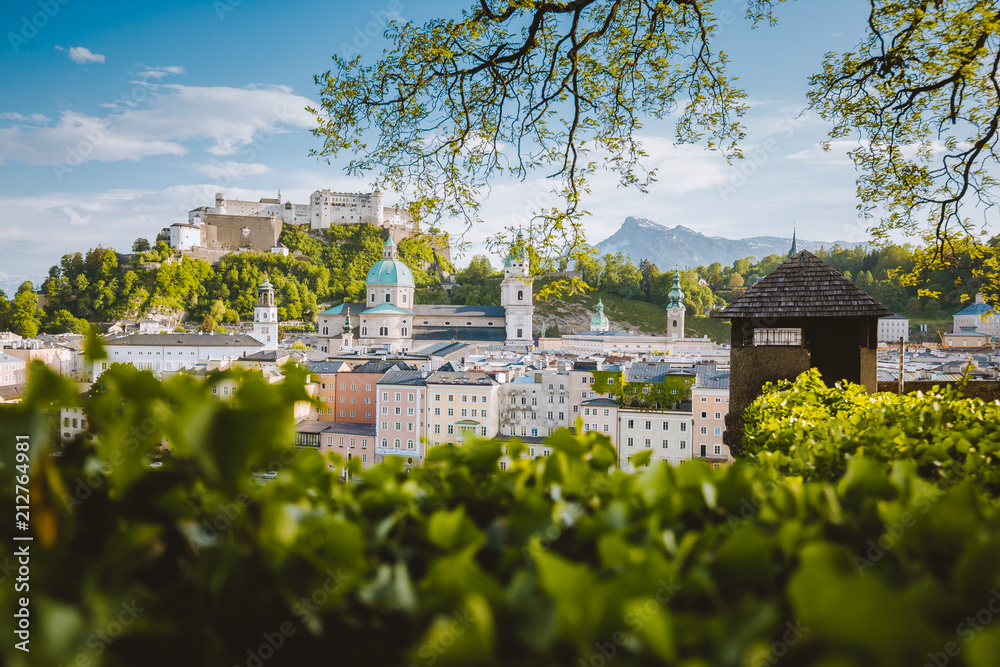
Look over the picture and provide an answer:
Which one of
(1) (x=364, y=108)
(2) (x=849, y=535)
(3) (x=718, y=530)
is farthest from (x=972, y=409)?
(1) (x=364, y=108)

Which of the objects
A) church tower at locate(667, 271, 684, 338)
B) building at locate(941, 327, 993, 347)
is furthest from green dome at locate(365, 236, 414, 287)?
building at locate(941, 327, 993, 347)

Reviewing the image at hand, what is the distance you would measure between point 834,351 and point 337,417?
2678 centimetres

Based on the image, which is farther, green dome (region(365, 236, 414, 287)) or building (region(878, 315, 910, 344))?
green dome (region(365, 236, 414, 287))

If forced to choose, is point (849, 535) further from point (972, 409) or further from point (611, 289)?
point (611, 289)

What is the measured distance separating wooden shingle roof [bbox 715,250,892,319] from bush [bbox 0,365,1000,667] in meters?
8.57

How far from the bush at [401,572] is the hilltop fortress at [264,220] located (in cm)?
8425

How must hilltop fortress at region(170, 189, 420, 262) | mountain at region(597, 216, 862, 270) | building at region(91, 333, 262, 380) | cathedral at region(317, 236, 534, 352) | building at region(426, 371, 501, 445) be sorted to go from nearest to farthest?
building at region(426, 371, 501, 445), building at region(91, 333, 262, 380), cathedral at region(317, 236, 534, 352), hilltop fortress at region(170, 189, 420, 262), mountain at region(597, 216, 862, 270)

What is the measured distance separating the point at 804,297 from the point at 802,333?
542 mm

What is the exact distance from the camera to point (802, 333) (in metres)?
9.12

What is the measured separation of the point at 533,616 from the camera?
73cm

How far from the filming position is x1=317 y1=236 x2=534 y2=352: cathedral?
6469 centimetres

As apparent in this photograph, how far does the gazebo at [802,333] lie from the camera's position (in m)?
8.84

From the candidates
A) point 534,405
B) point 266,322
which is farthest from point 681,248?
point 534,405

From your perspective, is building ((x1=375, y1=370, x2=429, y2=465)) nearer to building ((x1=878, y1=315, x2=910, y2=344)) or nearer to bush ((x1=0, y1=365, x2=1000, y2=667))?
bush ((x1=0, y1=365, x2=1000, y2=667))
